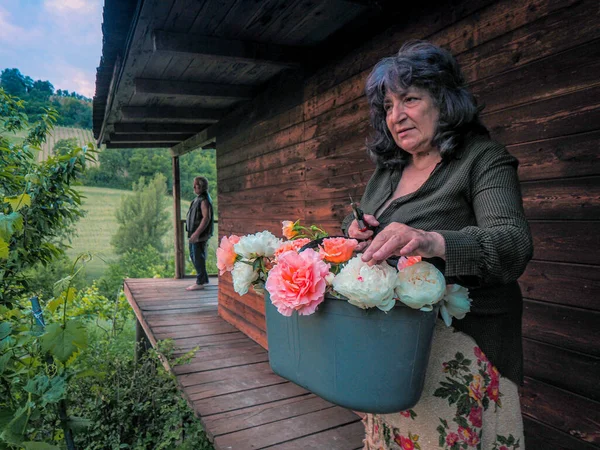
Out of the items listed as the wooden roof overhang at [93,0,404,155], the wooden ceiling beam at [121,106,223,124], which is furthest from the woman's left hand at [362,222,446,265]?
the wooden ceiling beam at [121,106,223,124]

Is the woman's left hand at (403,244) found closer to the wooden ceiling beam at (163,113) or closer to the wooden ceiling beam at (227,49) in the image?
the wooden ceiling beam at (227,49)

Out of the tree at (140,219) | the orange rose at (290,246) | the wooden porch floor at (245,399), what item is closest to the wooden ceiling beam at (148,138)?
the wooden porch floor at (245,399)

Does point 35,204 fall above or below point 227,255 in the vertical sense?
above

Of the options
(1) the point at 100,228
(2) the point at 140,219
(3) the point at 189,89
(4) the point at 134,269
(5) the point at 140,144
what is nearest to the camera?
(3) the point at 189,89

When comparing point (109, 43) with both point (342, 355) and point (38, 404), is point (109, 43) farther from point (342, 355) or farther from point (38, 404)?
point (342, 355)

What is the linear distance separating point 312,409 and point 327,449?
45 cm

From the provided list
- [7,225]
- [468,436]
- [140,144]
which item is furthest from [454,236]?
[140,144]

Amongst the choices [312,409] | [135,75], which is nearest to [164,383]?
[312,409]

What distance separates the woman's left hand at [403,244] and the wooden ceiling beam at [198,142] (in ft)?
14.8

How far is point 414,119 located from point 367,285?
0.51 m

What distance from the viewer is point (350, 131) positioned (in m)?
2.43

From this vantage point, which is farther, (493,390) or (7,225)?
(7,225)

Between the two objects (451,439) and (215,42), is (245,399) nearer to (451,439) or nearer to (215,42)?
(451,439)

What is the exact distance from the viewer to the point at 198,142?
18.0ft
